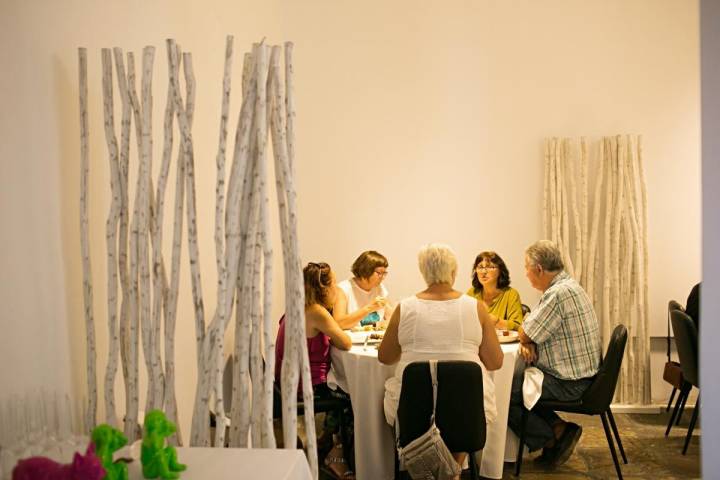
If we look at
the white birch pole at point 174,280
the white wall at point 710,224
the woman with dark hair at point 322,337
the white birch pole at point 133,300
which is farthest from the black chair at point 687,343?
the white birch pole at point 133,300

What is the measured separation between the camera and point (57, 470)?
179cm

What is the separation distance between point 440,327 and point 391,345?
11.3 inches

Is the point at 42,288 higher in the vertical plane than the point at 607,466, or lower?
higher

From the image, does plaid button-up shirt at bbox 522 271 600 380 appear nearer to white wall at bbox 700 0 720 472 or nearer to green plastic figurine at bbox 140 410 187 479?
white wall at bbox 700 0 720 472

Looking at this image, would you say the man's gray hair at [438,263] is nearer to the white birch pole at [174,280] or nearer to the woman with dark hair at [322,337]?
the woman with dark hair at [322,337]

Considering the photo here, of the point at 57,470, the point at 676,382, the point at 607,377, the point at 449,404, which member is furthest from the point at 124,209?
the point at 676,382

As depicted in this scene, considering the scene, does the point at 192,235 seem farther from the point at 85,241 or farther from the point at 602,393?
the point at 602,393

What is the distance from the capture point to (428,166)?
6.36 m

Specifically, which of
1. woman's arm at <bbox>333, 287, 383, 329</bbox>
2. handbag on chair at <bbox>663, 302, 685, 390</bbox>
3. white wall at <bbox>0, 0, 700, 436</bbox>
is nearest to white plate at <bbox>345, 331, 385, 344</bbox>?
woman's arm at <bbox>333, 287, 383, 329</bbox>

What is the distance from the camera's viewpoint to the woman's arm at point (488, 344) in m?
3.95

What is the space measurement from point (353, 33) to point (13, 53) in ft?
13.4

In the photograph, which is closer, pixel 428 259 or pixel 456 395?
pixel 456 395

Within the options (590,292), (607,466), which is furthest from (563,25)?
(607,466)

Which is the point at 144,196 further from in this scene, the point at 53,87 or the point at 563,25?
the point at 563,25
